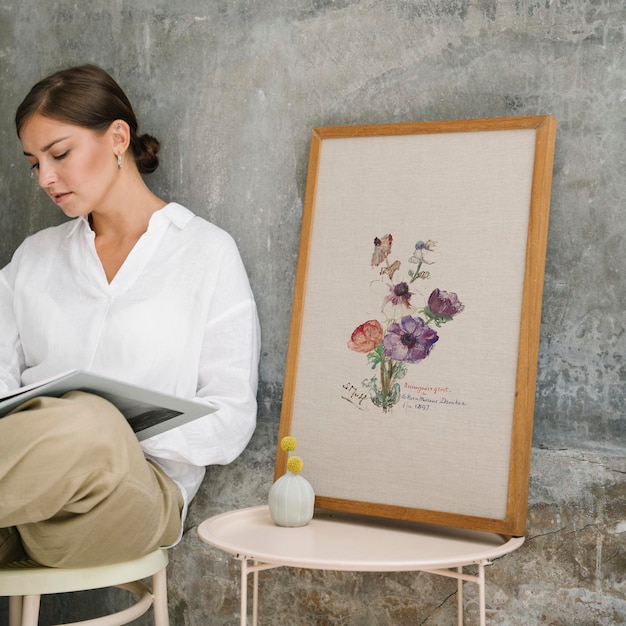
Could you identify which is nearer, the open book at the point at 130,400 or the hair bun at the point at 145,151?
the open book at the point at 130,400

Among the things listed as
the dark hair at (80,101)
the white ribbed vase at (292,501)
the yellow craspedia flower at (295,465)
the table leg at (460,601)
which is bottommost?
the table leg at (460,601)

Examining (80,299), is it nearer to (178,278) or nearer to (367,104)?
(178,278)

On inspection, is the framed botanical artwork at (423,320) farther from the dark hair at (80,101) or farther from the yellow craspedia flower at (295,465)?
the dark hair at (80,101)

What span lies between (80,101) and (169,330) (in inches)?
22.6

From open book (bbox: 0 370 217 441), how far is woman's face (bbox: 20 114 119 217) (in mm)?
590

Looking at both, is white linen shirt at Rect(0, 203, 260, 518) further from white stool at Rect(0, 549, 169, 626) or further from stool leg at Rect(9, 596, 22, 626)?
stool leg at Rect(9, 596, 22, 626)

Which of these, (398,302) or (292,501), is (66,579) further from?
(398,302)

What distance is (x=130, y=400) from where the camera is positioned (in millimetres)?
1504

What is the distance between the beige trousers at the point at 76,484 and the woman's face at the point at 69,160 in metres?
0.60

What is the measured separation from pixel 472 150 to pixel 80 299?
3.15 ft

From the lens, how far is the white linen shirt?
183 cm

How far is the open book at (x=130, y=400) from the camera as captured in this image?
1.38 meters

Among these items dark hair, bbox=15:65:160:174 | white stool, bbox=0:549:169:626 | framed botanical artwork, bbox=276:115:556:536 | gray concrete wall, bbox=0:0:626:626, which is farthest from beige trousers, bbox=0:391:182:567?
dark hair, bbox=15:65:160:174

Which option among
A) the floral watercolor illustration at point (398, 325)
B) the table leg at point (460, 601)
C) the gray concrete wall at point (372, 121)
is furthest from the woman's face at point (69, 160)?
the table leg at point (460, 601)
